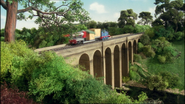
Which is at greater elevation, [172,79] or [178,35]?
[178,35]

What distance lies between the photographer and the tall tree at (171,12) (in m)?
37.3

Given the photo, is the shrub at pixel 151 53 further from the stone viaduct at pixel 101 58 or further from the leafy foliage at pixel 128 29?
the leafy foliage at pixel 128 29

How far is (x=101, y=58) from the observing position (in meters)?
18.8

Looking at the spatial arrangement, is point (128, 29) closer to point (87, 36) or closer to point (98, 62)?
point (87, 36)

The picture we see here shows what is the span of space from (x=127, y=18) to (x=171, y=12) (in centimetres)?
1420

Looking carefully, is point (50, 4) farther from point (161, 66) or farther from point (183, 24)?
point (183, 24)

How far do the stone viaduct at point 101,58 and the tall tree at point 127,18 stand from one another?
1953 cm

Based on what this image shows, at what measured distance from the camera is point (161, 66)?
28.3m

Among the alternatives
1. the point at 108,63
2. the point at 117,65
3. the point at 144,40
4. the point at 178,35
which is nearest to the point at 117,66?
the point at 117,65

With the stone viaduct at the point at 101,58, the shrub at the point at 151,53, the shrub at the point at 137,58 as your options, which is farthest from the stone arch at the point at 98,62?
the shrub at the point at 151,53

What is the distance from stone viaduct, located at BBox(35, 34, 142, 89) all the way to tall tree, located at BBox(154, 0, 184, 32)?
1499 cm

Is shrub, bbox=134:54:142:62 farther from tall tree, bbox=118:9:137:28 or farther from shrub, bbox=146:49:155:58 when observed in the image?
tall tree, bbox=118:9:137:28

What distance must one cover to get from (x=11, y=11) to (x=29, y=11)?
1856mm

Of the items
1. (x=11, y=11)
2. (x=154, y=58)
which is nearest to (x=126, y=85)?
(x=154, y=58)
